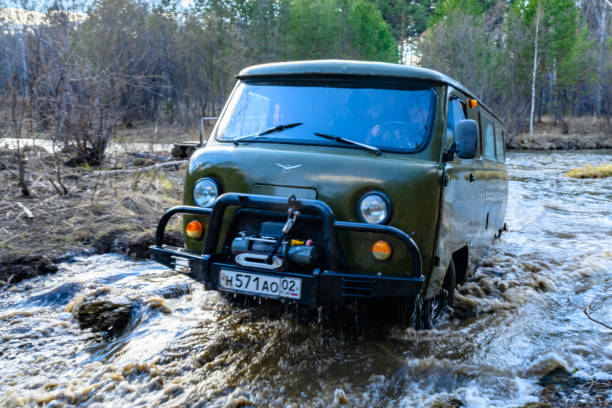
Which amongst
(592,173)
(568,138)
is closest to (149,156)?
(592,173)

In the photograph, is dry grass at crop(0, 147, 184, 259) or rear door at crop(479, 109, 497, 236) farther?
dry grass at crop(0, 147, 184, 259)

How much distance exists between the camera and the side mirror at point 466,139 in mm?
3975

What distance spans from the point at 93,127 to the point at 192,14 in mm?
27993

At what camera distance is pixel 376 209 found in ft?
12.0

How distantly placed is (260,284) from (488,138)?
12.6ft

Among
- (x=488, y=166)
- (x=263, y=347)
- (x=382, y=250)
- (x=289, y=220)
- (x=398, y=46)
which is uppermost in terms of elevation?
(x=398, y=46)

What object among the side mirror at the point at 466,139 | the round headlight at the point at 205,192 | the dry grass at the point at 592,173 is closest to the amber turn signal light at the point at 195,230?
the round headlight at the point at 205,192

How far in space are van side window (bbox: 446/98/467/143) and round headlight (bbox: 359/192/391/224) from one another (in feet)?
3.06

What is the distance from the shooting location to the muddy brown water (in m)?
3.42

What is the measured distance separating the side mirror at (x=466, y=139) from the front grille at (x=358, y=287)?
1.23 m

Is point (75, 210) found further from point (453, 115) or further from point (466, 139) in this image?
point (466, 139)

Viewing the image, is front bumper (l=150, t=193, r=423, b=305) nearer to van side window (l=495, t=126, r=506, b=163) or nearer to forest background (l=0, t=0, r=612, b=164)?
van side window (l=495, t=126, r=506, b=163)

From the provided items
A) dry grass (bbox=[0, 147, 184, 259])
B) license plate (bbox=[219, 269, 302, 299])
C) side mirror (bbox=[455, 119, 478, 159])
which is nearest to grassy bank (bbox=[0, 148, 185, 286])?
dry grass (bbox=[0, 147, 184, 259])

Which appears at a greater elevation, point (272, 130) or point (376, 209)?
point (272, 130)
